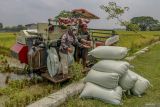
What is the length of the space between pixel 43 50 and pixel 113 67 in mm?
1587

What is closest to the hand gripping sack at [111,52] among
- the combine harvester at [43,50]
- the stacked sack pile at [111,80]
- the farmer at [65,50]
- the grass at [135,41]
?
the stacked sack pile at [111,80]

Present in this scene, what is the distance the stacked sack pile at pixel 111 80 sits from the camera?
18.7 ft

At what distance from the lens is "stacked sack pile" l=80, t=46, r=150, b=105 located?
5.71 meters

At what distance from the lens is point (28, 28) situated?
7.83m

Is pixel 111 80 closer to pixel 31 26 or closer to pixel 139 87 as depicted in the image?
pixel 139 87

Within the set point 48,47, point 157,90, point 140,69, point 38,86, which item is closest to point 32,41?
point 48,47

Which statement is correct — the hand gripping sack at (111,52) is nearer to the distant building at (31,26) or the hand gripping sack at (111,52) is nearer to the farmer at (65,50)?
the farmer at (65,50)

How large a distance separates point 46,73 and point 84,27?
4.53 feet

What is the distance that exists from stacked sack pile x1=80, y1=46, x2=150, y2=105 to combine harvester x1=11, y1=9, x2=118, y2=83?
73 cm

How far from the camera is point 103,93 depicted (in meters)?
5.69

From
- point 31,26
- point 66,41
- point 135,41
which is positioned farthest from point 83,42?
point 135,41

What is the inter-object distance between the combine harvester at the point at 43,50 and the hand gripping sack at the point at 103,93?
2.68 feet

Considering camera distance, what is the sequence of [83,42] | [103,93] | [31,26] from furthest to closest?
[31,26] < [83,42] < [103,93]

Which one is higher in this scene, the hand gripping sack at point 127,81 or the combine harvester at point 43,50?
the combine harvester at point 43,50
